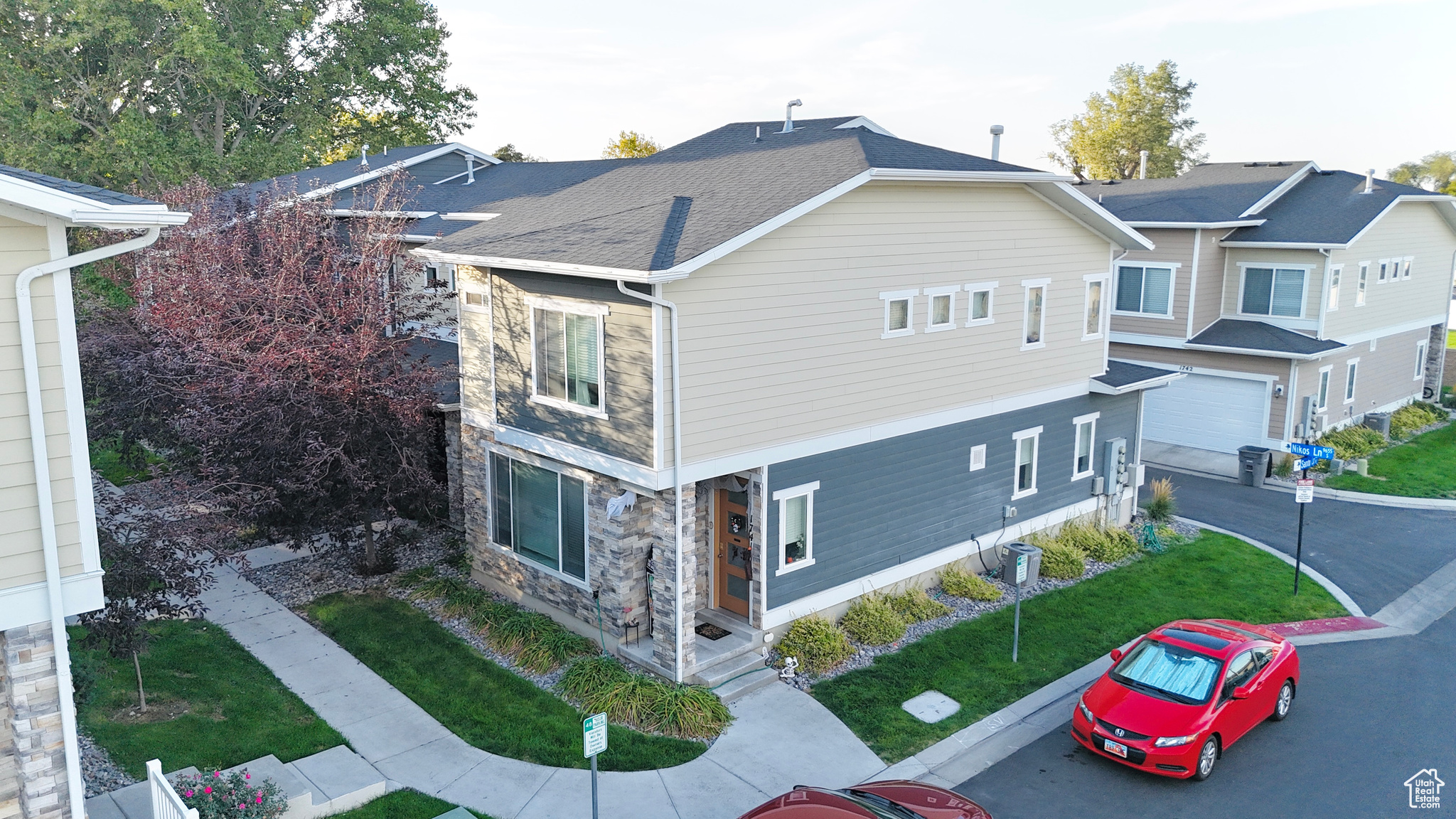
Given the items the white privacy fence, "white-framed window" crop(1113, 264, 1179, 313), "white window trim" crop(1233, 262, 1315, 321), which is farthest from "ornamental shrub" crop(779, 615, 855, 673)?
"white window trim" crop(1233, 262, 1315, 321)

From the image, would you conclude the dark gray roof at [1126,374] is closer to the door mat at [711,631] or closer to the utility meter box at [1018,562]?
the utility meter box at [1018,562]

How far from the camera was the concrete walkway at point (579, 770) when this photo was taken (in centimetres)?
1076

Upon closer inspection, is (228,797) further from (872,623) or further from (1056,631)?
(1056,631)

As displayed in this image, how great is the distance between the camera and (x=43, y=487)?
7.43 metres

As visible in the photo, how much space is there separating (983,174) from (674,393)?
6428mm

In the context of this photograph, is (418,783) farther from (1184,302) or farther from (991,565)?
(1184,302)

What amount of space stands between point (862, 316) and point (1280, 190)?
1945 centimetres

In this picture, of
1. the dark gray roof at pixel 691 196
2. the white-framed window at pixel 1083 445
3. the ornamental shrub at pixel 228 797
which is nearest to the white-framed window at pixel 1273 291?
the white-framed window at pixel 1083 445

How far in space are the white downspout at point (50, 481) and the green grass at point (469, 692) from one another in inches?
188

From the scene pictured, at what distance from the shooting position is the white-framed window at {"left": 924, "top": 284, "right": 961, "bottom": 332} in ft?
50.9

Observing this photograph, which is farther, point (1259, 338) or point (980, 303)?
point (1259, 338)

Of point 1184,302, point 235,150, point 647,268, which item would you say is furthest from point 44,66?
point 1184,302

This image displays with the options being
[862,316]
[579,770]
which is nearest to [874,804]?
[579,770]

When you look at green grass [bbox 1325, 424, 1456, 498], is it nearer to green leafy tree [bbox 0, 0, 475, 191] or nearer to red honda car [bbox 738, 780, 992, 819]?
red honda car [bbox 738, 780, 992, 819]
